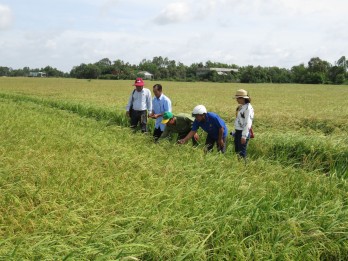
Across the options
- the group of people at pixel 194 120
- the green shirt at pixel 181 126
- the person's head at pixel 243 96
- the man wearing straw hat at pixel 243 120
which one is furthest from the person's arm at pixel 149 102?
the person's head at pixel 243 96

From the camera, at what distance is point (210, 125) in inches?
239

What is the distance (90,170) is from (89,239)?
6.49ft

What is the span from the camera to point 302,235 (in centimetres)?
283

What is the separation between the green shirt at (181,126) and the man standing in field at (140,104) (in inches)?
55.3

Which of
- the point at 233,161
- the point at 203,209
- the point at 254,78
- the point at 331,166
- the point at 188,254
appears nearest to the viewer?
the point at 188,254

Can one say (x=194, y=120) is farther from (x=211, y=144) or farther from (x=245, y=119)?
(x=245, y=119)

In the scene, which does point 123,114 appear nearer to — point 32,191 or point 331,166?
point 331,166

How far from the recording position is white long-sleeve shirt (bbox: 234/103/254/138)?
5730 mm

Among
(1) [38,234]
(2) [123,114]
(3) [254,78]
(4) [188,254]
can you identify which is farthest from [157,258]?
(3) [254,78]

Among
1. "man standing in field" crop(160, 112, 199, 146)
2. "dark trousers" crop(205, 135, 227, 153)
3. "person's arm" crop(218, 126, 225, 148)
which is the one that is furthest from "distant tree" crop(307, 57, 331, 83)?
"person's arm" crop(218, 126, 225, 148)

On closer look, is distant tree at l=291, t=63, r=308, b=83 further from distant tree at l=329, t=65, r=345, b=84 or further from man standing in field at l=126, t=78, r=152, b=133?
man standing in field at l=126, t=78, r=152, b=133

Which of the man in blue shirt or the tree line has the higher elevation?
the tree line

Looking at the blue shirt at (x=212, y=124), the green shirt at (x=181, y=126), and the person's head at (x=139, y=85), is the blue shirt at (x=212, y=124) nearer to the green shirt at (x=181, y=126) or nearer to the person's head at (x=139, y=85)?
the green shirt at (x=181, y=126)

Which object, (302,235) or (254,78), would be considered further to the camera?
(254,78)
